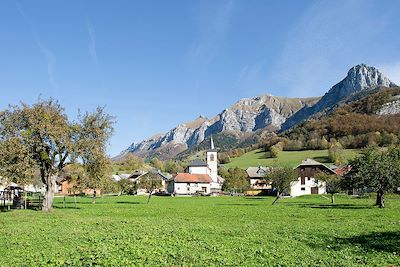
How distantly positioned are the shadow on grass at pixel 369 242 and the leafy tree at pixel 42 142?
34.6 meters

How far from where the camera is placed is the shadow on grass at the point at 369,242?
784 inches

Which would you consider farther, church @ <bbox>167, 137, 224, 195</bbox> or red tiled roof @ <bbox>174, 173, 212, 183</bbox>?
red tiled roof @ <bbox>174, 173, 212, 183</bbox>

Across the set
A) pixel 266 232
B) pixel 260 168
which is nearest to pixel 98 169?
pixel 266 232

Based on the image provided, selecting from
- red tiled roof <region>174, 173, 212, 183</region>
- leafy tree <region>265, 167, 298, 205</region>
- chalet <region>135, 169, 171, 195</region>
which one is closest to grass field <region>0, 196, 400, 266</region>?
leafy tree <region>265, 167, 298, 205</region>

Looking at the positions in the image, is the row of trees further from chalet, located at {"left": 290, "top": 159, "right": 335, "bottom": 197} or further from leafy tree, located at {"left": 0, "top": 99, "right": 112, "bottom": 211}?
chalet, located at {"left": 290, "top": 159, "right": 335, "bottom": 197}

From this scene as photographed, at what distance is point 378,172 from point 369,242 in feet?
119

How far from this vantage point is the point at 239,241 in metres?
21.9

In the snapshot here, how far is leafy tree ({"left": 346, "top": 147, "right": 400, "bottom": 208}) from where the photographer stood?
54094 mm

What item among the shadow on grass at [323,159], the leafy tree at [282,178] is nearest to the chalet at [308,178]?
the shadow on grass at [323,159]

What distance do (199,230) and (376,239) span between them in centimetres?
1113

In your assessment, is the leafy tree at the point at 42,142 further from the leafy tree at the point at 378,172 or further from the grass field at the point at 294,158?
the grass field at the point at 294,158

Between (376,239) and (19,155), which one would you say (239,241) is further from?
(19,155)

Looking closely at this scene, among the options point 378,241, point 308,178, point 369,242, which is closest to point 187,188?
Answer: point 308,178

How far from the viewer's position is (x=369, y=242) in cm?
2184
